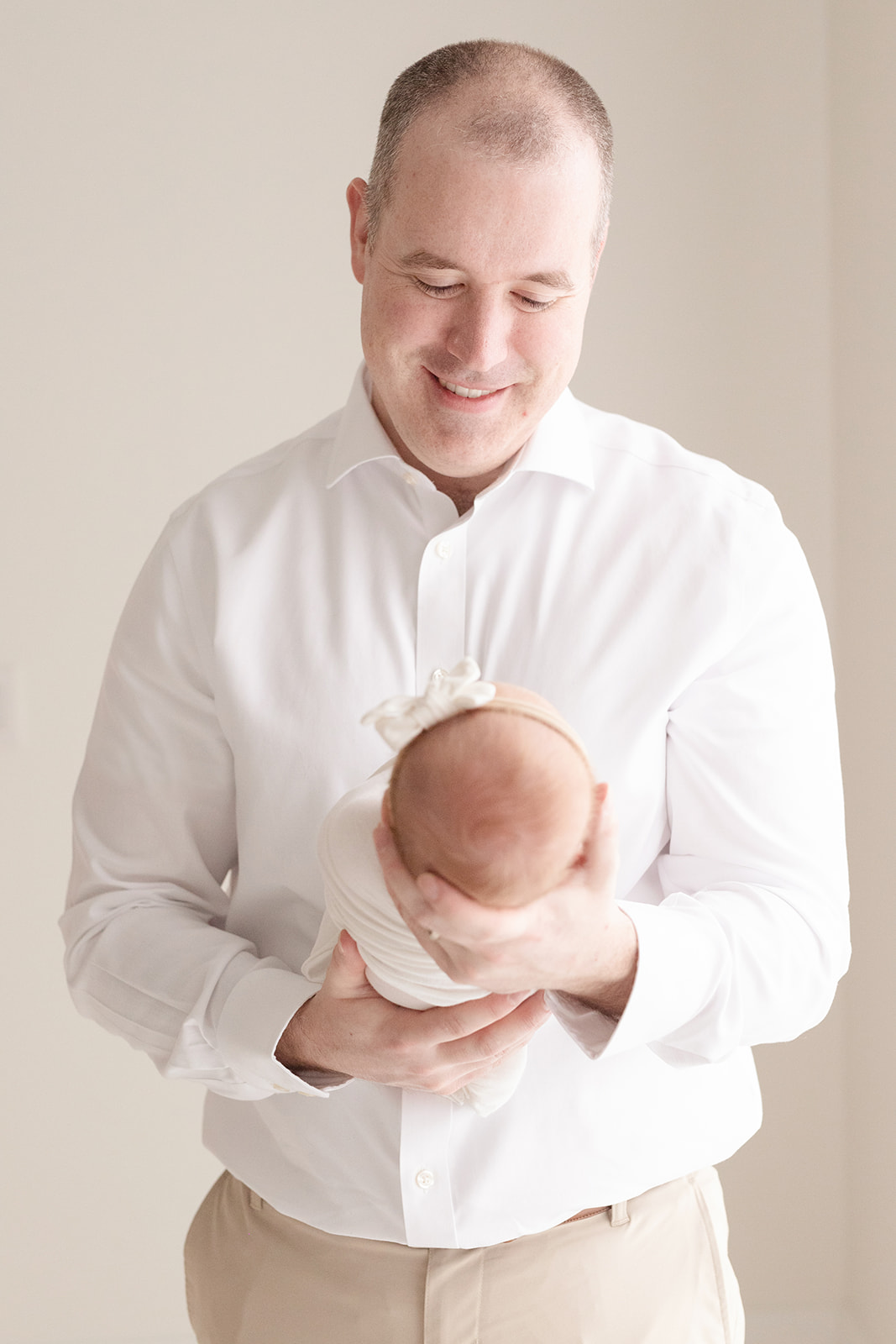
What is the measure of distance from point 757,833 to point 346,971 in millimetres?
436

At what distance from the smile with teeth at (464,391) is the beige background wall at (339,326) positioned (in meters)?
1.31

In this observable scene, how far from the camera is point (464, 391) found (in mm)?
1225

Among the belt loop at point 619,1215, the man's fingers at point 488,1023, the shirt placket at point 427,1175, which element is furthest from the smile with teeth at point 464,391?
the belt loop at point 619,1215

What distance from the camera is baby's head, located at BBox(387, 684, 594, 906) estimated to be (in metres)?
0.88

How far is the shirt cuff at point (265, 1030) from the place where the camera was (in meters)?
1.19

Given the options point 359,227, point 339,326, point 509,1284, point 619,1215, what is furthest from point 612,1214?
point 339,326

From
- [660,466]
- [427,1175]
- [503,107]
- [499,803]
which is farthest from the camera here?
[660,466]

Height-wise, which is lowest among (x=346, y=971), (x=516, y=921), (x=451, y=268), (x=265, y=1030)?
(x=265, y=1030)

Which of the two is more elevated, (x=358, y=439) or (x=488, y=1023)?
(x=358, y=439)

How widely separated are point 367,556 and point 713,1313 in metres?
0.92

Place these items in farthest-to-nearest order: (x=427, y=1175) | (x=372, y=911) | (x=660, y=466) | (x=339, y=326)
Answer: (x=339, y=326) < (x=660, y=466) < (x=427, y=1175) < (x=372, y=911)

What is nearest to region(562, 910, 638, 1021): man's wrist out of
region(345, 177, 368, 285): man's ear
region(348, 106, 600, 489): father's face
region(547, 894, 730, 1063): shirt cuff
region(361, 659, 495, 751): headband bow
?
region(547, 894, 730, 1063): shirt cuff

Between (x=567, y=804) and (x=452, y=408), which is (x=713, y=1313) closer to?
(x=567, y=804)

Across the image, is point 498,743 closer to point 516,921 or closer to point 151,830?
point 516,921
